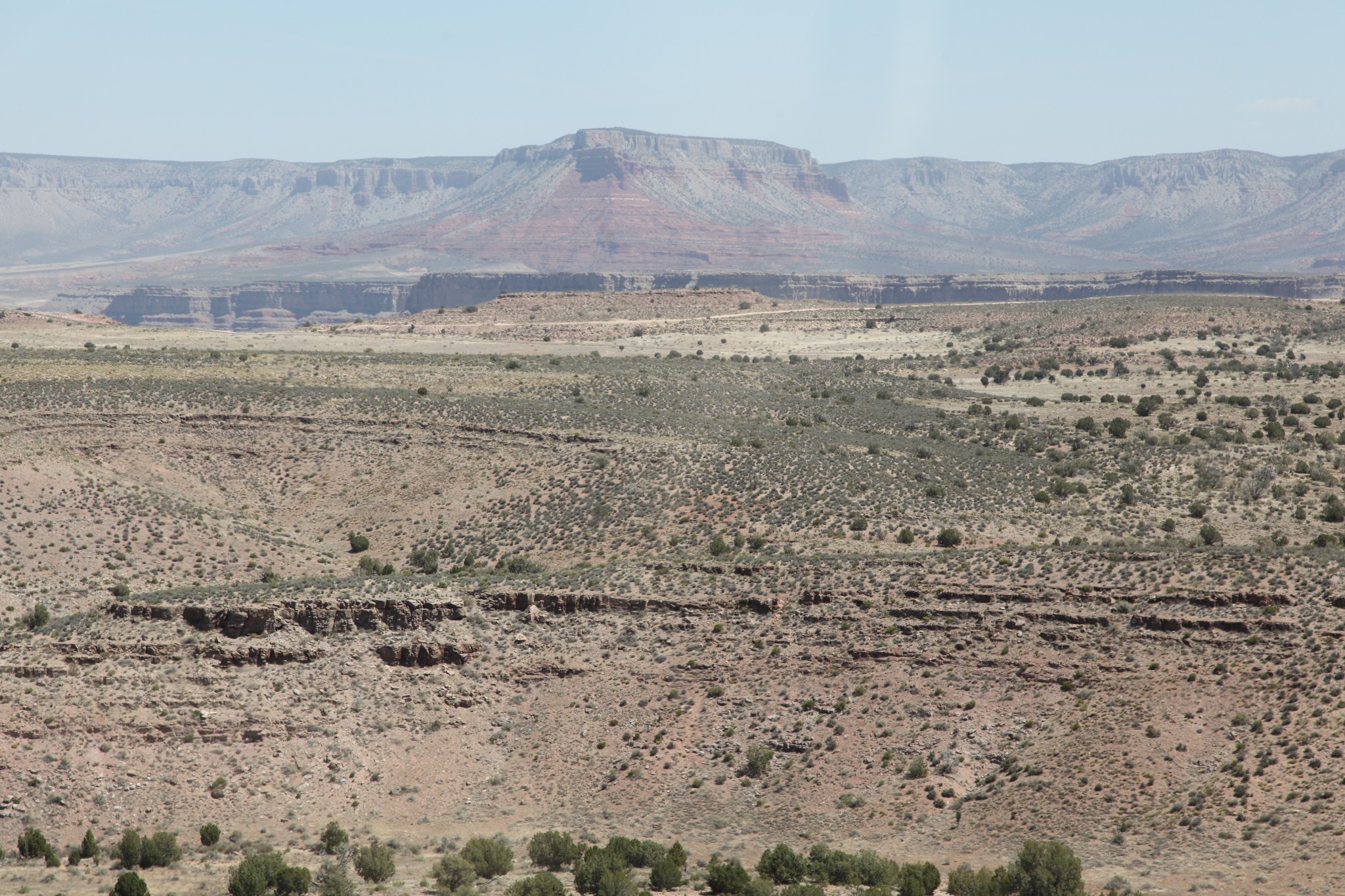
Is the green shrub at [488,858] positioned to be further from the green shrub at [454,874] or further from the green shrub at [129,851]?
the green shrub at [129,851]

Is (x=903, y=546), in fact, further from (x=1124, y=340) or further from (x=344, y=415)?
(x=1124, y=340)

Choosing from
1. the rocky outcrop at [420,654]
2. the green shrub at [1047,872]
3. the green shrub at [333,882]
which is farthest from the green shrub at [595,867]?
the rocky outcrop at [420,654]

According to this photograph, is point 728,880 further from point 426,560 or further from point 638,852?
point 426,560

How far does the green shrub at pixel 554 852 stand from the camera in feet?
96.7

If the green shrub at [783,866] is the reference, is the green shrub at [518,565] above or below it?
above

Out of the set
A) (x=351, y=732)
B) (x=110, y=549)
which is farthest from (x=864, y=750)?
(x=110, y=549)

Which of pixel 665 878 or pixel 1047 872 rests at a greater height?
pixel 1047 872

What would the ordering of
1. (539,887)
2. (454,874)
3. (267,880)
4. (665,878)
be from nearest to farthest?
(539,887) → (267,880) → (665,878) → (454,874)

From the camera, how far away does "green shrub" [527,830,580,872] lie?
2948cm

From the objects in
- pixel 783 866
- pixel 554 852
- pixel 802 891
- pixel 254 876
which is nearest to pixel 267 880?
pixel 254 876

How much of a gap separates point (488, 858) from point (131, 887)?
23.1 ft

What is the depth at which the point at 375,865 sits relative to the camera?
28.2 meters

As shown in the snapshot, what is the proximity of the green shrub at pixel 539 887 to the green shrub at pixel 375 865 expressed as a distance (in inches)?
127

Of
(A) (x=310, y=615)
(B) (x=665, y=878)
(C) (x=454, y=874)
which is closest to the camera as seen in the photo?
(B) (x=665, y=878)
